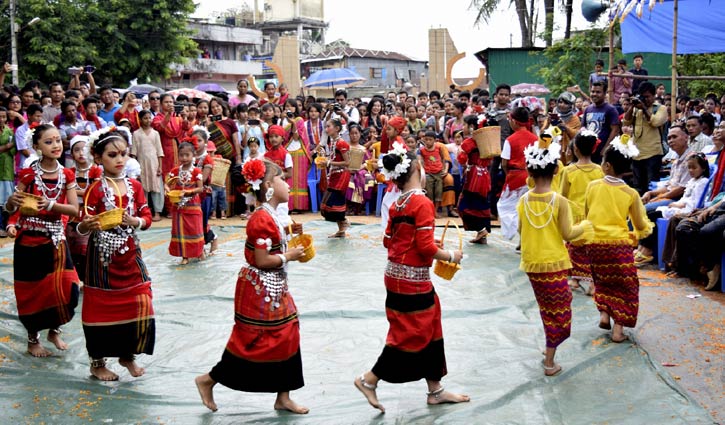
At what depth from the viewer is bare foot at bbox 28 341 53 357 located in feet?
18.3

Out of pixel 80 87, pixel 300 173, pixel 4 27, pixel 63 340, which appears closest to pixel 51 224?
pixel 63 340

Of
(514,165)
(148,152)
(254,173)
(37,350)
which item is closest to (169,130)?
(148,152)

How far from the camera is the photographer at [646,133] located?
10.7 metres

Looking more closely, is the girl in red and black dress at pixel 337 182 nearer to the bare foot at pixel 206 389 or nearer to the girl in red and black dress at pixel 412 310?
the girl in red and black dress at pixel 412 310

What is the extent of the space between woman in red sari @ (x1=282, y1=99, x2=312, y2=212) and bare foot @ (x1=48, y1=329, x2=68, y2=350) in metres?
7.51

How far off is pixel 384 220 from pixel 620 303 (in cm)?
349

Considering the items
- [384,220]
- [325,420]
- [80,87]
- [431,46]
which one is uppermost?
[431,46]

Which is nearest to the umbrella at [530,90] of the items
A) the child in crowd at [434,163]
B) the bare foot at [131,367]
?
the child in crowd at [434,163]

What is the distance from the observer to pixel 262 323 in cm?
437

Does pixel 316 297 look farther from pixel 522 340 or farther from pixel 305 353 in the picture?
pixel 522 340

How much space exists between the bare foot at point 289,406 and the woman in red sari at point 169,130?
886cm

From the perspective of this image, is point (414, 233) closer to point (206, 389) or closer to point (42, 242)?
point (206, 389)

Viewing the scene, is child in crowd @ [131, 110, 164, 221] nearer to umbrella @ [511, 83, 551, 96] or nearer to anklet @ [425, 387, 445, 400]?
anklet @ [425, 387, 445, 400]

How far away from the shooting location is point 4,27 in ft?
83.4
